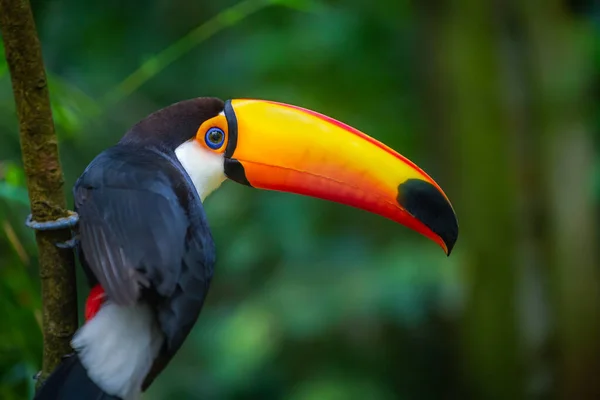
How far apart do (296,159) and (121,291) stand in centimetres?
46

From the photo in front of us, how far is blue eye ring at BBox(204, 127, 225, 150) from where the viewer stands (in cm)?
140

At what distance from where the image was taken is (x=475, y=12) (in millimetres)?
3277

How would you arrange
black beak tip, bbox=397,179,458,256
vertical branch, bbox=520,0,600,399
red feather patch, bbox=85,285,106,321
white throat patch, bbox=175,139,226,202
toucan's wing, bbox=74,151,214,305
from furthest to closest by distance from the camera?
1. vertical branch, bbox=520,0,600,399
2. white throat patch, bbox=175,139,226,202
3. black beak tip, bbox=397,179,458,256
4. red feather patch, bbox=85,285,106,321
5. toucan's wing, bbox=74,151,214,305

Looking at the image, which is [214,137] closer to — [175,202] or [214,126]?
[214,126]

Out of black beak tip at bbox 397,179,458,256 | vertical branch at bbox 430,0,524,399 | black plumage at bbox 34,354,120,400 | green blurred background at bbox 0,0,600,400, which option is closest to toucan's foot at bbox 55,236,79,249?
black plumage at bbox 34,354,120,400

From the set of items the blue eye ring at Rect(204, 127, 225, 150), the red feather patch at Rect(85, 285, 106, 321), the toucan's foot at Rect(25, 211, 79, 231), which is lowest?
the red feather patch at Rect(85, 285, 106, 321)

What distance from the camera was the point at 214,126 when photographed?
1.40 metres

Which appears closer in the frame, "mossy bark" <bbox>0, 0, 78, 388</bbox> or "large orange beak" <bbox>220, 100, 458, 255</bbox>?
"mossy bark" <bbox>0, 0, 78, 388</bbox>

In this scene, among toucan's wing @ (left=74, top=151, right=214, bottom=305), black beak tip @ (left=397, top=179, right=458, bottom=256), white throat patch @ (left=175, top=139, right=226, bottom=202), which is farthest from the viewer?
white throat patch @ (left=175, top=139, right=226, bottom=202)

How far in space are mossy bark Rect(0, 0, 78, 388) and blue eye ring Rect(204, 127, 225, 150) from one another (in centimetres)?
32

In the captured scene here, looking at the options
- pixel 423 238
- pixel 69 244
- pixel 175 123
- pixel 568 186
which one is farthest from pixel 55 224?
pixel 568 186

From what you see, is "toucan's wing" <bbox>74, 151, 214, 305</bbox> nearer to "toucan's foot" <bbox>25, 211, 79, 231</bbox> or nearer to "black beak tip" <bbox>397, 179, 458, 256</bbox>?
"toucan's foot" <bbox>25, 211, 79, 231</bbox>

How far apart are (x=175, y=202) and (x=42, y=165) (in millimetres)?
188

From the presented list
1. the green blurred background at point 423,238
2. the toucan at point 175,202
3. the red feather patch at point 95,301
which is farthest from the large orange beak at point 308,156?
the green blurred background at point 423,238
